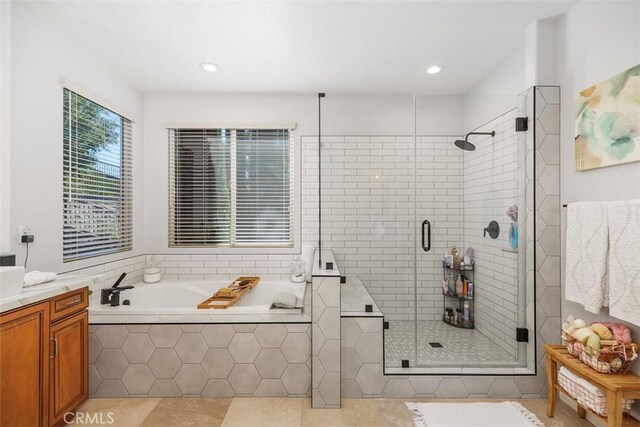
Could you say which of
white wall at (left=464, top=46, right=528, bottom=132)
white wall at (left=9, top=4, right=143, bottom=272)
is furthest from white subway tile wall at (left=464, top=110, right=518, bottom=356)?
white wall at (left=9, top=4, right=143, bottom=272)

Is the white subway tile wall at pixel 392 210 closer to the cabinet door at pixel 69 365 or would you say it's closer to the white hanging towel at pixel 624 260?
the white hanging towel at pixel 624 260

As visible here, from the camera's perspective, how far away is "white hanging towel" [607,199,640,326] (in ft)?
4.90

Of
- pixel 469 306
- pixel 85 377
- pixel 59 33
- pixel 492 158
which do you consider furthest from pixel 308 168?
pixel 85 377

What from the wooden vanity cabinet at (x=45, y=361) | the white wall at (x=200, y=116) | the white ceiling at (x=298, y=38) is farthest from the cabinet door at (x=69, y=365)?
the white ceiling at (x=298, y=38)

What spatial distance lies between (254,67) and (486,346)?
2.99 metres

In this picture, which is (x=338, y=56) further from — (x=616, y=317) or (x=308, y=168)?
(x=616, y=317)

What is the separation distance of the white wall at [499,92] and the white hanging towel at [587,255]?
3.05ft

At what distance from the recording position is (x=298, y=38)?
7.46ft

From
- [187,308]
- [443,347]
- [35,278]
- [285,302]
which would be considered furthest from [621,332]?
[35,278]

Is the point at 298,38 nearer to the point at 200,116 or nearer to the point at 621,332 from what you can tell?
the point at 200,116

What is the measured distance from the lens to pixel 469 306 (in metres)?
2.47

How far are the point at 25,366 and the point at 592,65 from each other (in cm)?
354

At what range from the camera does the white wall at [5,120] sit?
1850 millimetres

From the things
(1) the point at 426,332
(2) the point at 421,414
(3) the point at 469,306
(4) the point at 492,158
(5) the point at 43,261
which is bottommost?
(2) the point at 421,414
